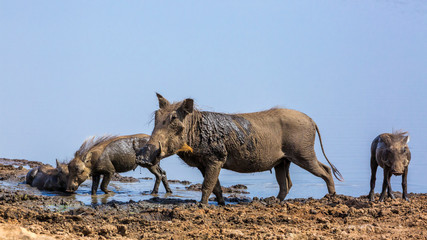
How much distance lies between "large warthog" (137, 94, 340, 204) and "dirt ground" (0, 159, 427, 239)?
0.92 m

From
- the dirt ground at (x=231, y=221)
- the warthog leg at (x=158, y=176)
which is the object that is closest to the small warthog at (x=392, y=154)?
the dirt ground at (x=231, y=221)

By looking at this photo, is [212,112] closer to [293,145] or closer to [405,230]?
[293,145]

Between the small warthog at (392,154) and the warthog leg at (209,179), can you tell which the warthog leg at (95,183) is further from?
the small warthog at (392,154)

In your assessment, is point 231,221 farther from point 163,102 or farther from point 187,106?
point 163,102

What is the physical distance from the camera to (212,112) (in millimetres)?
10039

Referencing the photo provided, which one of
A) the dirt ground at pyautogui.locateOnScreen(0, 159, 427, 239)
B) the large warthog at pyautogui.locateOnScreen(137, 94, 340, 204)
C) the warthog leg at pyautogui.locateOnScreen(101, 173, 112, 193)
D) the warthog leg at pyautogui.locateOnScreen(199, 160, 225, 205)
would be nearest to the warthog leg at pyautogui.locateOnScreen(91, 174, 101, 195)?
the warthog leg at pyautogui.locateOnScreen(101, 173, 112, 193)

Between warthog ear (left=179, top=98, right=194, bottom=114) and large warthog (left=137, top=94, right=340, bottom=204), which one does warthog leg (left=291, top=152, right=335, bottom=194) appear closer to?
large warthog (left=137, top=94, right=340, bottom=204)

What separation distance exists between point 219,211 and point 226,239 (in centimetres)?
206

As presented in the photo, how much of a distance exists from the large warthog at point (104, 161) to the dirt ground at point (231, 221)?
3.70 meters

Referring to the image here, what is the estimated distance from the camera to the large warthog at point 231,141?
920 cm

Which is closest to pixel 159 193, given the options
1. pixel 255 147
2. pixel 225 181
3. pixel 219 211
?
pixel 225 181

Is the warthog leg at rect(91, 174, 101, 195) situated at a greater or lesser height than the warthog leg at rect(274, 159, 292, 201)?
lesser

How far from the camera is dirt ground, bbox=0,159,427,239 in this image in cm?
643

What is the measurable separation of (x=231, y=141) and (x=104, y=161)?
5.09m
